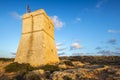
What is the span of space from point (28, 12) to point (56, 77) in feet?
61.3

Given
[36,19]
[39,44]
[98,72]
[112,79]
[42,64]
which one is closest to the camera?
[112,79]

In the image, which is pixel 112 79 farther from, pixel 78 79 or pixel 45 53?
pixel 45 53

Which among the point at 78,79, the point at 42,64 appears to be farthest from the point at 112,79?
the point at 42,64

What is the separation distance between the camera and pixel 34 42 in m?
19.5

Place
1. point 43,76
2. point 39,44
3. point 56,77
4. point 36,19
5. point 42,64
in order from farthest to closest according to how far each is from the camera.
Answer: point 36,19 → point 39,44 → point 42,64 → point 43,76 → point 56,77

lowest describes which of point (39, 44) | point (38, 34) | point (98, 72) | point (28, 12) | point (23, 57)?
point (98, 72)

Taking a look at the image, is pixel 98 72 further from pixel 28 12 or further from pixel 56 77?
pixel 28 12

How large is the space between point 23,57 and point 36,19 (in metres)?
6.84

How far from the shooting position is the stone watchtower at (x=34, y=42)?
1805cm

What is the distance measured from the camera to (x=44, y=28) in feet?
65.2

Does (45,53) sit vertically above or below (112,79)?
above

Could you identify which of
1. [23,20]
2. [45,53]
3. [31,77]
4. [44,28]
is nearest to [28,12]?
[23,20]

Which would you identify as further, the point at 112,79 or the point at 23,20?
the point at 23,20

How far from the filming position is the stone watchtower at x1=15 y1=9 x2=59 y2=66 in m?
18.0
